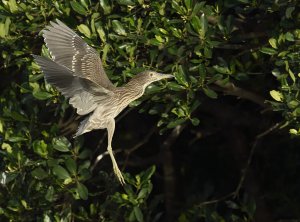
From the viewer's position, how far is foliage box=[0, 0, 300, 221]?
18.4 feet

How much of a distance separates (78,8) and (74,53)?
0.92 ft

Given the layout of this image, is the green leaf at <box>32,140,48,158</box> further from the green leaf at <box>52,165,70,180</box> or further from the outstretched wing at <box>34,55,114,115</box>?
the outstretched wing at <box>34,55,114,115</box>

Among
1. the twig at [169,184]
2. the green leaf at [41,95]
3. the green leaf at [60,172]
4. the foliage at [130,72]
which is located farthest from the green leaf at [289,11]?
the twig at [169,184]

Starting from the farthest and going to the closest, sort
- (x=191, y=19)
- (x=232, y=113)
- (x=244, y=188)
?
1. (x=244, y=188)
2. (x=232, y=113)
3. (x=191, y=19)

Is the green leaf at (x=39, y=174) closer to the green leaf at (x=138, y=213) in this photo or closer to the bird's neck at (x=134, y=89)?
the green leaf at (x=138, y=213)

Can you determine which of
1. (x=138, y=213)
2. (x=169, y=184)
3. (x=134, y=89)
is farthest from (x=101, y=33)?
(x=169, y=184)

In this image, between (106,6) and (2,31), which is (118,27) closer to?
(106,6)

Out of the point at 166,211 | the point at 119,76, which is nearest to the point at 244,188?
the point at 166,211

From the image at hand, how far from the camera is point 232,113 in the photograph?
24.6ft

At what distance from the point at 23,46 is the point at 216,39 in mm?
1290

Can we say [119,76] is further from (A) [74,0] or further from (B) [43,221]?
(B) [43,221]

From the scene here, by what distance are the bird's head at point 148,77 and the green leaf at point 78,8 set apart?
20.9 inches

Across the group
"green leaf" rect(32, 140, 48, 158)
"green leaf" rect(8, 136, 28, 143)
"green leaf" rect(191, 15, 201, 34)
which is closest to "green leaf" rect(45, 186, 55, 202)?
"green leaf" rect(32, 140, 48, 158)

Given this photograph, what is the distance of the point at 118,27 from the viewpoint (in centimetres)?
559
